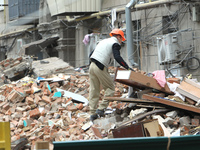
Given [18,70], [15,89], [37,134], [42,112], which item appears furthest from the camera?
[18,70]

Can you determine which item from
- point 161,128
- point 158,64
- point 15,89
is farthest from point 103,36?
point 161,128

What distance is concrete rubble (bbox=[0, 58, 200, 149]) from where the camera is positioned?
6.91 metres

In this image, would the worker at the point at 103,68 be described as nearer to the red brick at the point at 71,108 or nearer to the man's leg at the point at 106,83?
the man's leg at the point at 106,83

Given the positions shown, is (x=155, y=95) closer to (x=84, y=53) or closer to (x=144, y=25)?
(x=144, y=25)

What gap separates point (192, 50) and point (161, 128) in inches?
290

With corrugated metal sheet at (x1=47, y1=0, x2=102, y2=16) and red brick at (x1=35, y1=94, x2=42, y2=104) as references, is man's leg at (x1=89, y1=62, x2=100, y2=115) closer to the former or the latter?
red brick at (x1=35, y1=94, x2=42, y2=104)

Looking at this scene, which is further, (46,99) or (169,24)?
(169,24)

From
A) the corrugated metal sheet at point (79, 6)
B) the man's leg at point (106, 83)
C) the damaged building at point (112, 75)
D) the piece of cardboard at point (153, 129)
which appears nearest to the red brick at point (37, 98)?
the damaged building at point (112, 75)

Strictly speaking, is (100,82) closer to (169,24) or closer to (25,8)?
(169,24)

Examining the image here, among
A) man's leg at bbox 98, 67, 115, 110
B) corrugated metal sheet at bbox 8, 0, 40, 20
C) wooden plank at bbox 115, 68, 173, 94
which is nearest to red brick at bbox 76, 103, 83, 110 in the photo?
man's leg at bbox 98, 67, 115, 110

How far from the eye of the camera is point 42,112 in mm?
9242

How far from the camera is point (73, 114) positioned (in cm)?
912

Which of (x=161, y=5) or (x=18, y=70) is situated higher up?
(x=161, y=5)

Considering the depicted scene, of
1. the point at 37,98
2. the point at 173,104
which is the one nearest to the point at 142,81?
the point at 173,104
